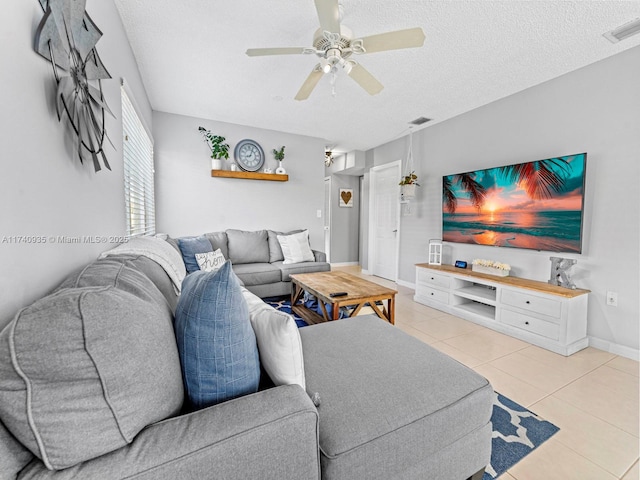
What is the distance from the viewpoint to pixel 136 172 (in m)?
2.41

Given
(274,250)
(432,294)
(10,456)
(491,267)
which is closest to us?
(10,456)

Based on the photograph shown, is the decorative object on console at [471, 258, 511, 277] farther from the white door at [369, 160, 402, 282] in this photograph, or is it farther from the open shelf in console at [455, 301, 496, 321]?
the white door at [369, 160, 402, 282]

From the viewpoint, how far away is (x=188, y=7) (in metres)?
1.74

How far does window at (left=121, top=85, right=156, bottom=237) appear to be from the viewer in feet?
6.64

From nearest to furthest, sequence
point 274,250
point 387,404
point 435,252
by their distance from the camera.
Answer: point 387,404 < point 435,252 < point 274,250

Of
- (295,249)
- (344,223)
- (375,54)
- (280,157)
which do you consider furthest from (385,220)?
(375,54)

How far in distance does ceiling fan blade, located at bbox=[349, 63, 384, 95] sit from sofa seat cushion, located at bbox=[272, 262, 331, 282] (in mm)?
2095

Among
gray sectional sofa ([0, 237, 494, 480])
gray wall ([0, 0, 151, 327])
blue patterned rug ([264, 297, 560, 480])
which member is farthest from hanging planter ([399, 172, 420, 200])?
gray wall ([0, 0, 151, 327])

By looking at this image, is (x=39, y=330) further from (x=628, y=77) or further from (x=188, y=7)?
(x=628, y=77)

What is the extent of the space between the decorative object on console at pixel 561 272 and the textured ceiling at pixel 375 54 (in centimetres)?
170

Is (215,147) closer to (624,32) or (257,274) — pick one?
(257,274)

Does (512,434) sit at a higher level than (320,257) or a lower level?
lower

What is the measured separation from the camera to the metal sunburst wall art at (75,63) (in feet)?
2.78

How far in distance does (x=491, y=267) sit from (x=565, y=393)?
4.62 feet
